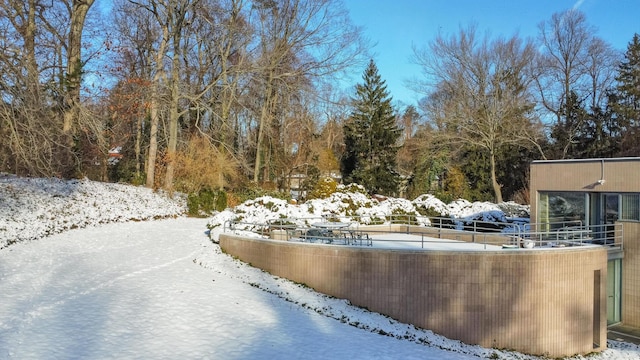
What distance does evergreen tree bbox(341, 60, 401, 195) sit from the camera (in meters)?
38.2

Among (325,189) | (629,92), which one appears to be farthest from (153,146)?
(629,92)

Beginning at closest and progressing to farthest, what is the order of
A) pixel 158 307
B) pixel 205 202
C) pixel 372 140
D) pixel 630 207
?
pixel 158 307 → pixel 630 207 → pixel 205 202 → pixel 372 140

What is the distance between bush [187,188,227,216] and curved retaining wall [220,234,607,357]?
1224 cm

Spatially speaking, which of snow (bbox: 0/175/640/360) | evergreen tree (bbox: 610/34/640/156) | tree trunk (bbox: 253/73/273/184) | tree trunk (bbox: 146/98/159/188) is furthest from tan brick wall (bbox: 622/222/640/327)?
evergreen tree (bbox: 610/34/640/156)

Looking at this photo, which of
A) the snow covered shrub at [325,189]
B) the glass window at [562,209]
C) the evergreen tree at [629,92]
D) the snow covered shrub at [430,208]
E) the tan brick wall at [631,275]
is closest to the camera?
the tan brick wall at [631,275]

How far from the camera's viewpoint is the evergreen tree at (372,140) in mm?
38250

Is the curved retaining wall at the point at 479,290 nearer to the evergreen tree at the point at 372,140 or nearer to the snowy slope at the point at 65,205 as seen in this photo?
the snowy slope at the point at 65,205

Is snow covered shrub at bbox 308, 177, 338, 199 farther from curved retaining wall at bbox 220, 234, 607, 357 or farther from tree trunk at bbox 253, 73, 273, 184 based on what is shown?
curved retaining wall at bbox 220, 234, 607, 357

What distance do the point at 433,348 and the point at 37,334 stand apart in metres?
7.75

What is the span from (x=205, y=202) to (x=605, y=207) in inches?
690

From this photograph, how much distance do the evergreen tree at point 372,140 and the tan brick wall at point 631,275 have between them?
2353 centimetres

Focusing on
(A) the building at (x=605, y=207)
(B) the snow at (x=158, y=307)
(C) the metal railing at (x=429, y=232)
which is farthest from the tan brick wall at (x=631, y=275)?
(B) the snow at (x=158, y=307)

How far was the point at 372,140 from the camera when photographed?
39.5 meters

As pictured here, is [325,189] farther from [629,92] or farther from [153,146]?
[629,92]
